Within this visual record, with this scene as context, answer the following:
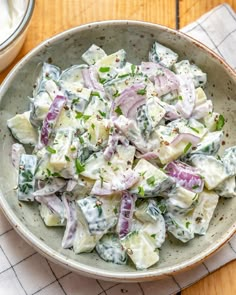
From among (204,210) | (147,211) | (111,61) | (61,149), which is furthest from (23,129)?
(204,210)

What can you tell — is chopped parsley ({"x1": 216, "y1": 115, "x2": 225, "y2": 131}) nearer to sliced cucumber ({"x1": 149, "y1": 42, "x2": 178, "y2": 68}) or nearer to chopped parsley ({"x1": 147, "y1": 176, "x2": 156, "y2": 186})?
sliced cucumber ({"x1": 149, "y1": 42, "x2": 178, "y2": 68})

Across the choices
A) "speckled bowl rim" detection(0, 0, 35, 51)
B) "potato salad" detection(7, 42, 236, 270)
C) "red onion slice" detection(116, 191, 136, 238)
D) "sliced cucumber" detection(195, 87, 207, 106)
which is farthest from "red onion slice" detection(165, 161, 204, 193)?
"speckled bowl rim" detection(0, 0, 35, 51)

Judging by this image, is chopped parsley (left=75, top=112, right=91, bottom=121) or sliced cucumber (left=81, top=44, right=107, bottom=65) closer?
chopped parsley (left=75, top=112, right=91, bottom=121)

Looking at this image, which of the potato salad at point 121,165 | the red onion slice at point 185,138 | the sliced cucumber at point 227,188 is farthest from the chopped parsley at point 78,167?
the sliced cucumber at point 227,188

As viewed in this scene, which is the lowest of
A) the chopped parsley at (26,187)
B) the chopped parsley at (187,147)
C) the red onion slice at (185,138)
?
the chopped parsley at (26,187)

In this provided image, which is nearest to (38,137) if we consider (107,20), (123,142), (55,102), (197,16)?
(55,102)

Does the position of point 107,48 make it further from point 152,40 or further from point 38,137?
point 38,137

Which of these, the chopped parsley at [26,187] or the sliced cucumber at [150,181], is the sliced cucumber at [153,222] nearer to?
the sliced cucumber at [150,181]
